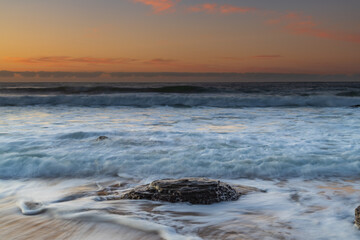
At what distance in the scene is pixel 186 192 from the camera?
3.12 meters

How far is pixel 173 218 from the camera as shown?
2783 mm

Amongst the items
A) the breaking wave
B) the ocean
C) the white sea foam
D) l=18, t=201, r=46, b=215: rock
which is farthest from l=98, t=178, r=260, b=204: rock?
the breaking wave

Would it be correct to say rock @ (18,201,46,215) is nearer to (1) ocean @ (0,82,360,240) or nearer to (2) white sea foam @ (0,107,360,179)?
(1) ocean @ (0,82,360,240)

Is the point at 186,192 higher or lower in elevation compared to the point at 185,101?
higher

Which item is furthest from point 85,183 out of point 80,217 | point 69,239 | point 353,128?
point 353,128

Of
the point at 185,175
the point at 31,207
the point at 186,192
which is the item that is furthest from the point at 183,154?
the point at 31,207

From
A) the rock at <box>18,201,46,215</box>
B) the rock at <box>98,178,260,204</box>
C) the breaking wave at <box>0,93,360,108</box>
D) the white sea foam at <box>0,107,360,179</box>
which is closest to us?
the rock at <box>18,201,46,215</box>

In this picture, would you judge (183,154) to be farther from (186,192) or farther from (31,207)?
(31,207)

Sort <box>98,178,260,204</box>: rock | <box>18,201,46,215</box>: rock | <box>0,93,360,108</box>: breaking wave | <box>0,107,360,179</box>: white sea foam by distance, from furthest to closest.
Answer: <box>0,93,360,108</box>: breaking wave, <box>0,107,360,179</box>: white sea foam, <box>98,178,260,204</box>: rock, <box>18,201,46,215</box>: rock

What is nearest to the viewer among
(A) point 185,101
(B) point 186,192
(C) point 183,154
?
(B) point 186,192

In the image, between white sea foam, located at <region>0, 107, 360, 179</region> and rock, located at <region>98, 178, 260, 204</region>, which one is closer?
rock, located at <region>98, 178, 260, 204</region>

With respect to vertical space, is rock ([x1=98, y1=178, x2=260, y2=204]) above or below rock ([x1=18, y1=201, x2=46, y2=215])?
above

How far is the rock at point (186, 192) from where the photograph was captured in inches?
123

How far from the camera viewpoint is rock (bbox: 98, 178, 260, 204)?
312 centimetres
